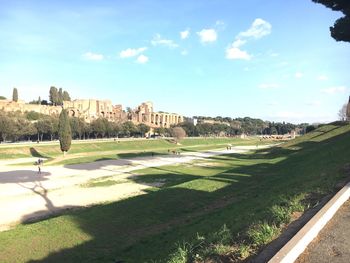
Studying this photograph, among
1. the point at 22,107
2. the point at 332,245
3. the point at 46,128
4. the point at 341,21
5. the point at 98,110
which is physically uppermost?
the point at 98,110

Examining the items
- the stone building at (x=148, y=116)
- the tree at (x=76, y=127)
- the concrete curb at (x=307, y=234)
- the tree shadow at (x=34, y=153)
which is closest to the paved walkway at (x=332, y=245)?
the concrete curb at (x=307, y=234)

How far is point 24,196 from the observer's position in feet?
90.2

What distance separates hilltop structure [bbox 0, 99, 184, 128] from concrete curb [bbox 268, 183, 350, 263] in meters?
110

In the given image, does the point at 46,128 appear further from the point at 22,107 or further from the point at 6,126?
the point at 22,107

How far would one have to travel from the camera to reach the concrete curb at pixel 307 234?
4.75 meters

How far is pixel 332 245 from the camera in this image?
5492 millimetres

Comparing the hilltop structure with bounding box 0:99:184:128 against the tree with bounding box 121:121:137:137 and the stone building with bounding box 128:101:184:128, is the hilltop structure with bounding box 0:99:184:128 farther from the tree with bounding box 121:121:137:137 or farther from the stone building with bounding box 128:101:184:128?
the tree with bounding box 121:121:137:137

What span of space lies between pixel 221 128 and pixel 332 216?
178 metres

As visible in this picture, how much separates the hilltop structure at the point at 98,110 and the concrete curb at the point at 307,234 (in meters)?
110

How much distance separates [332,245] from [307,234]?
402 millimetres

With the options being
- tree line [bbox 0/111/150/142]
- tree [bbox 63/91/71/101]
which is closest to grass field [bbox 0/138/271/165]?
tree line [bbox 0/111/150/142]

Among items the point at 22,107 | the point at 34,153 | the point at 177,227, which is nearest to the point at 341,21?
the point at 177,227

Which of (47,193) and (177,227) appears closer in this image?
(177,227)

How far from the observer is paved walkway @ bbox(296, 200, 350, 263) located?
16.6 ft
